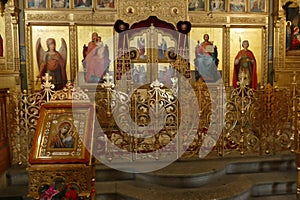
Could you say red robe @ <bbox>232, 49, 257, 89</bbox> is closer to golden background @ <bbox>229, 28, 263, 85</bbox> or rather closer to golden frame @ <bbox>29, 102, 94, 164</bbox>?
golden background @ <bbox>229, 28, 263, 85</bbox>

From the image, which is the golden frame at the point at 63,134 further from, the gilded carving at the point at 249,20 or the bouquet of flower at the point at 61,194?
the gilded carving at the point at 249,20

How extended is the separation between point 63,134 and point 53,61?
5.95 m

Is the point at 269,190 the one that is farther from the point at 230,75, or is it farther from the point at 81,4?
the point at 81,4

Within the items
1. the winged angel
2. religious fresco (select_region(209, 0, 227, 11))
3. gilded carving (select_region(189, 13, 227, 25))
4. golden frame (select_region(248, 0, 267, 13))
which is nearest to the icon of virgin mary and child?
the winged angel

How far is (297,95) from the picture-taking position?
4.71 m

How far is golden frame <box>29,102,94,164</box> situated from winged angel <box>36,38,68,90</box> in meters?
5.54

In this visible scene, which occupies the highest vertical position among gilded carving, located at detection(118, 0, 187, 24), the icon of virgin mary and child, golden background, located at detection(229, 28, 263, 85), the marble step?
gilded carving, located at detection(118, 0, 187, 24)

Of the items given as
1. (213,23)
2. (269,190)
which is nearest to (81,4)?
(213,23)

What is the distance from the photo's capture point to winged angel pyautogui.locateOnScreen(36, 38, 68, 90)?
8570 mm

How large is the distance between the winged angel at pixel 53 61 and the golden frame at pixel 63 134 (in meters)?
5.54

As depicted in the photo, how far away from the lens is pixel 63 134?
3113 mm

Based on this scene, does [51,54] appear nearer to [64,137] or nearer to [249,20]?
[249,20]

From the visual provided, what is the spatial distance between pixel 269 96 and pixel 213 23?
4.77m

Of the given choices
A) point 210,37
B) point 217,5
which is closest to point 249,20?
point 217,5
